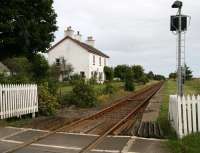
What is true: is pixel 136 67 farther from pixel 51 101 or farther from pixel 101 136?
pixel 101 136

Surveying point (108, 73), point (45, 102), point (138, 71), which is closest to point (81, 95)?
point (45, 102)

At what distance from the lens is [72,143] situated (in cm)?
1234

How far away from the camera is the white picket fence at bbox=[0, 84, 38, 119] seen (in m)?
17.2

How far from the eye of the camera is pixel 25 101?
18.5 meters

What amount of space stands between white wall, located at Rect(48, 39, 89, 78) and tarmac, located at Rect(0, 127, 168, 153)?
57356 mm

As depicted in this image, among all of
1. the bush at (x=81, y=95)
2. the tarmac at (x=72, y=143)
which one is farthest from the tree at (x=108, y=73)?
the tarmac at (x=72, y=143)

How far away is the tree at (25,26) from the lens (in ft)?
84.9

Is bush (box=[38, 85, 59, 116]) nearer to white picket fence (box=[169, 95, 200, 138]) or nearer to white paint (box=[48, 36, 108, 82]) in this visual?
white picket fence (box=[169, 95, 200, 138])

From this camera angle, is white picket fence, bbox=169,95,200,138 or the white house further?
the white house

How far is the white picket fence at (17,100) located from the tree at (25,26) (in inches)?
296

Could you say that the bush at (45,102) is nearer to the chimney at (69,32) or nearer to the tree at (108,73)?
the chimney at (69,32)

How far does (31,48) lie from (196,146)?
18.7 metres

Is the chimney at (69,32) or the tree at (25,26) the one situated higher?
the chimney at (69,32)

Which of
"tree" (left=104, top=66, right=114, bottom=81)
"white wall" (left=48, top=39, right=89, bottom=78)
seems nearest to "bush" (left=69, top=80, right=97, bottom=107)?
"white wall" (left=48, top=39, right=89, bottom=78)
